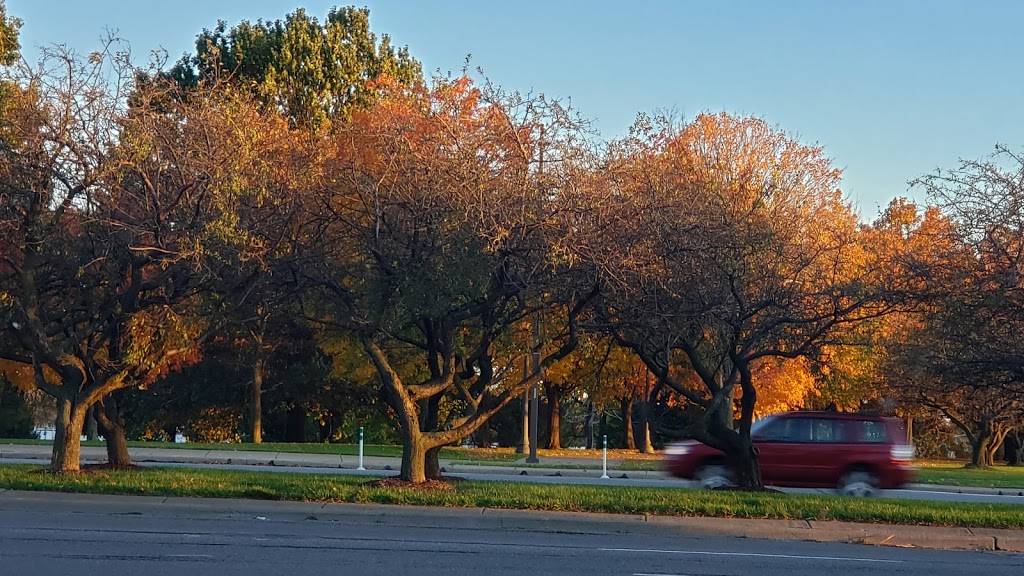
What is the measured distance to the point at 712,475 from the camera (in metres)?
21.9

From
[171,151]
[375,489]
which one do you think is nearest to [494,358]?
[375,489]

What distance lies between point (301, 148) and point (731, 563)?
9120 mm

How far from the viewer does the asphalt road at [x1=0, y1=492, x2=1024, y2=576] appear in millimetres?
10914

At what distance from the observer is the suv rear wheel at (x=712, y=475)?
853 inches

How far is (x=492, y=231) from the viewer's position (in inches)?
595

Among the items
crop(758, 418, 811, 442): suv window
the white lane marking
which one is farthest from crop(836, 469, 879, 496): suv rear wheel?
the white lane marking

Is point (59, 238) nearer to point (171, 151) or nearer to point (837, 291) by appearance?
point (171, 151)

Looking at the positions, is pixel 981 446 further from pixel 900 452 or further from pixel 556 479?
pixel 556 479

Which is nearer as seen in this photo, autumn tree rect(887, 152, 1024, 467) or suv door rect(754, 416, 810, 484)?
autumn tree rect(887, 152, 1024, 467)

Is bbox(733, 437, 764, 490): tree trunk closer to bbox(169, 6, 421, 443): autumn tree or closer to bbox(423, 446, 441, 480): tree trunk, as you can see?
bbox(423, 446, 441, 480): tree trunk

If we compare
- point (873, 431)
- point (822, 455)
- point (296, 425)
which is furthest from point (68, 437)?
point (296, 425)

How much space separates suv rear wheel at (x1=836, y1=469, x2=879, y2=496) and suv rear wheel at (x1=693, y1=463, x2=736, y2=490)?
222cm

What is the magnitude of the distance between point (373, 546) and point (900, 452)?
42.2 feet

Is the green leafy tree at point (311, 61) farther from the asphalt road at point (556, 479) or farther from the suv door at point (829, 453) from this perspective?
the suv door at point (829, 453)
